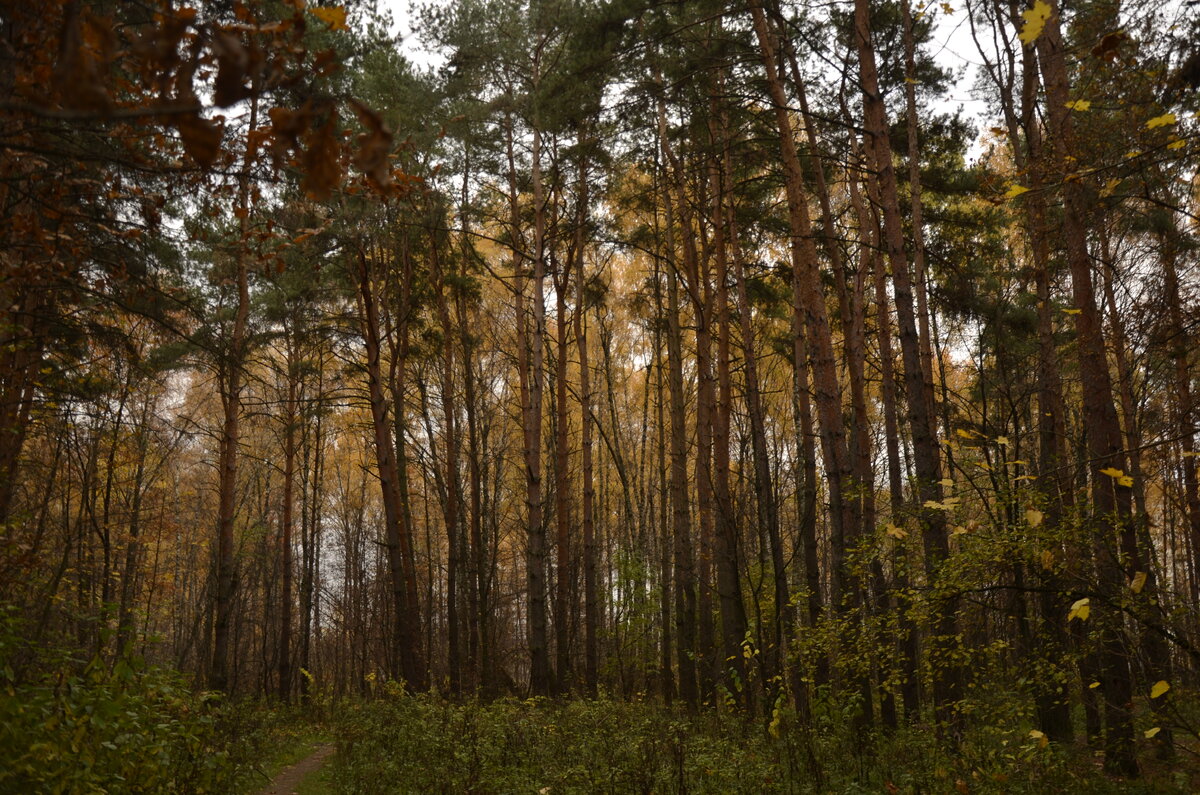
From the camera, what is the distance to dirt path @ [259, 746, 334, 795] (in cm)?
795

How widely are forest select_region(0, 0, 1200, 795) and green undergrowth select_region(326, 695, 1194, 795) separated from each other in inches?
2.5

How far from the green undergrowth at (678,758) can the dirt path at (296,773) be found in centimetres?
39

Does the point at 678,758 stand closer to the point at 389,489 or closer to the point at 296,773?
the point at 296,773

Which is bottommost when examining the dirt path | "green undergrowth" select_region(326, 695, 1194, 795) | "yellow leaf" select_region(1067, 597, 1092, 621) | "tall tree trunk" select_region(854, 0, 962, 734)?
the dirt path

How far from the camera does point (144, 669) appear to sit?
4.78 metres

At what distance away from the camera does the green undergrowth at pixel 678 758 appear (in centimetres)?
564

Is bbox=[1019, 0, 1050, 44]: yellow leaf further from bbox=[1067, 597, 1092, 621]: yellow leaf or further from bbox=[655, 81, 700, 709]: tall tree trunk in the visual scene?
bbox=[655, 81, 700, 709]: tall tree trunk

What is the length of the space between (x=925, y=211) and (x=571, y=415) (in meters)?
13.4

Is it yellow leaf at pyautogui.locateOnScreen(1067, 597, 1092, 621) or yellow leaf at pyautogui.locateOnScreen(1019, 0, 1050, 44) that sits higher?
yellow leaf at pyautogui.locateOnScreen(1019, 0, 1050, 44)

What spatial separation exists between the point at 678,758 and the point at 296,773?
18.7ft

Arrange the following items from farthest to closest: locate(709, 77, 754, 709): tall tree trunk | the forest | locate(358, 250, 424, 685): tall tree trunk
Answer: locate(358, 250, 424, 685): tall tree trunk < locate(709, 77, 754, 709): tall tree trunk < the forest

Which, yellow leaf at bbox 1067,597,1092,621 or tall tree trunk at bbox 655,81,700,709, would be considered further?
tall tree trunk at bbox 655,81,700,709

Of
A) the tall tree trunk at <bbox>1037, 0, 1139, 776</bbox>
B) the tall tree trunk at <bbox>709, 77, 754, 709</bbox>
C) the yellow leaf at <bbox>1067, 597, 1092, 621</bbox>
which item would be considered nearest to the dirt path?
the tall tree trunk at <bbox>709, 77, 754, 709</bbox>

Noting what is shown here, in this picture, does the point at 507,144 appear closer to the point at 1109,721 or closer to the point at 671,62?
the point at 671,62
